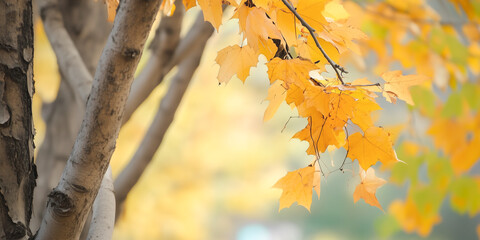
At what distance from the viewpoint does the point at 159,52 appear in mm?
1249

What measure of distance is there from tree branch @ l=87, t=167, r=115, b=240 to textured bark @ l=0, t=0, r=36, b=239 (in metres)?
0.09

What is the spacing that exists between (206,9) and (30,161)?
1.07 feet

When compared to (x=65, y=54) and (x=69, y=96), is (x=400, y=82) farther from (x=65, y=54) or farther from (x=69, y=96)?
(x=69, y=96)

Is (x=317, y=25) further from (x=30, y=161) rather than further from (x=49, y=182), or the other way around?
(x=49, y=182)

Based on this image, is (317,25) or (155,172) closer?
(317,25)

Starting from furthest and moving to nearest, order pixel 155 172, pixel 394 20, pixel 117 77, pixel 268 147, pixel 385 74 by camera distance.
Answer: pixel 268 147, pixel 155 172, pixel 394 20, pixel 385 74, pixel 117 77

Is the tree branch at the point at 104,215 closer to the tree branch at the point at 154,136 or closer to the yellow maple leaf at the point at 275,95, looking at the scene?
the yellow maple leaf at the point at 275,95

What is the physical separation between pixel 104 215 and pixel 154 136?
21.2 inches

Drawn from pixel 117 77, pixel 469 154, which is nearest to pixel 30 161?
pixel 117 77

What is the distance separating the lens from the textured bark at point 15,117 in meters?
0.66

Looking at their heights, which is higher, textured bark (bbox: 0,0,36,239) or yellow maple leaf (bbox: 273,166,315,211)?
textured bark (bbox: 0,0,36,239)

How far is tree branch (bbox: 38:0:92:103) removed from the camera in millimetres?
1057

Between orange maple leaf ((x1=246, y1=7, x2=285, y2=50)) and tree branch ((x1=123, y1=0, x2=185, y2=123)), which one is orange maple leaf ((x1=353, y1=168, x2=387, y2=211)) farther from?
tree branch ((x1=123, y1=0, x2=185, y2=123))

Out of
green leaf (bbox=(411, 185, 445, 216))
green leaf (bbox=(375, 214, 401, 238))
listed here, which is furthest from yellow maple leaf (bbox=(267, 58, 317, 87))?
green leaf (bbox=(375, 214, 401, 238))
